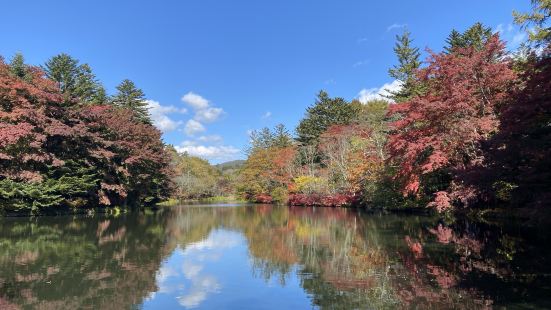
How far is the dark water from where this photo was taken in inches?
257

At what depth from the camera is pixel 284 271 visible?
9.16m

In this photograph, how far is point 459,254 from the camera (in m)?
Result: 10.2

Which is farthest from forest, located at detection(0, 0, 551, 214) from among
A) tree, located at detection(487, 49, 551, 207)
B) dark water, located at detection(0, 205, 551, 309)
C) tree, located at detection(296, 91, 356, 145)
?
tree, located at detection(296, 91, 356, 145)

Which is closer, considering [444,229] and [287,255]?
[287,255]

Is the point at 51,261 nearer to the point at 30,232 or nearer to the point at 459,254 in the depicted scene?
the point at 30,232

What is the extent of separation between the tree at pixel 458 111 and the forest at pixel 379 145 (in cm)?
5

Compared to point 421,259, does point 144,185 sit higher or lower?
higher

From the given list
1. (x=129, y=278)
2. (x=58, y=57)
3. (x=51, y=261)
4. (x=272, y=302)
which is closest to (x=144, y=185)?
(x=58, y=57)

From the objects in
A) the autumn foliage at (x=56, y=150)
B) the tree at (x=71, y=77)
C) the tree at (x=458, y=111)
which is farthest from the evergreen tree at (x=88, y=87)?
the tree at (x=458, y=111)

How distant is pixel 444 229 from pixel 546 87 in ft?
25.1

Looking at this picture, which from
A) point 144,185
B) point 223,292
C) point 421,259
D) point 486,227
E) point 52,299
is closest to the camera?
point 52,299

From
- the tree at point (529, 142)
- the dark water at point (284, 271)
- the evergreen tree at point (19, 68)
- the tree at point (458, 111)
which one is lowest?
the dark water at point (284, 271)

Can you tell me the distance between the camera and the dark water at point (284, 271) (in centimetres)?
652

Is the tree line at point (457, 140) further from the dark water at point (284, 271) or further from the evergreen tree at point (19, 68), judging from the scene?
the evergreen tree at point (19, 68)
